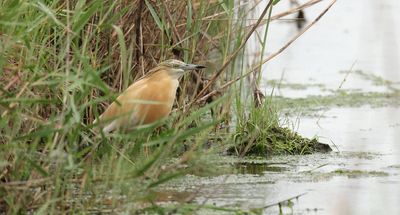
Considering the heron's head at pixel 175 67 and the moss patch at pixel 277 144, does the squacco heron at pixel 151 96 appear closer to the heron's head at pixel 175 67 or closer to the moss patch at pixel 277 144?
the heron's head at pixel 175 67

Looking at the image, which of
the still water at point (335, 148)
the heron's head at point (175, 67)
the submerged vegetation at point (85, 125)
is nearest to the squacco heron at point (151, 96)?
the heron's head at point (175, 67)

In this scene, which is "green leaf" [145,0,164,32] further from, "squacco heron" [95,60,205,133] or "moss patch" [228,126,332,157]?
"moss patch" [228,126,332,157]

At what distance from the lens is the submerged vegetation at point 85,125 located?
196 inches

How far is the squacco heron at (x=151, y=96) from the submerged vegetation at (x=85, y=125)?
0.13 m

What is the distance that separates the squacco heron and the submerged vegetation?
13 cm

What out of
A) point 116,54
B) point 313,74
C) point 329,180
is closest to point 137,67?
point 116,54

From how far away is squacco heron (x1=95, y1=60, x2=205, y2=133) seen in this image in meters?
6.02

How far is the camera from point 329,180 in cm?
653

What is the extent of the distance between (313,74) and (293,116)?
2.16 meters

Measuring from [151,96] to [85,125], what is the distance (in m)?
0.60

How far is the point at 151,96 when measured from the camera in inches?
245

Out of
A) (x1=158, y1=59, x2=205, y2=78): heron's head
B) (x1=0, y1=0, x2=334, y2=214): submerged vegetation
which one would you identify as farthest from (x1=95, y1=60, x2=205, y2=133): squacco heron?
(x1=0, y1=0, x2=334, y2=214): submerged vegetation

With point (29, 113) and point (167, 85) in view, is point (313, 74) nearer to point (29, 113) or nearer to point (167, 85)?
point (167, 85)

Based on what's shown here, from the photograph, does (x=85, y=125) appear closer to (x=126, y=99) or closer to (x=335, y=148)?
(x=126, y=99)
